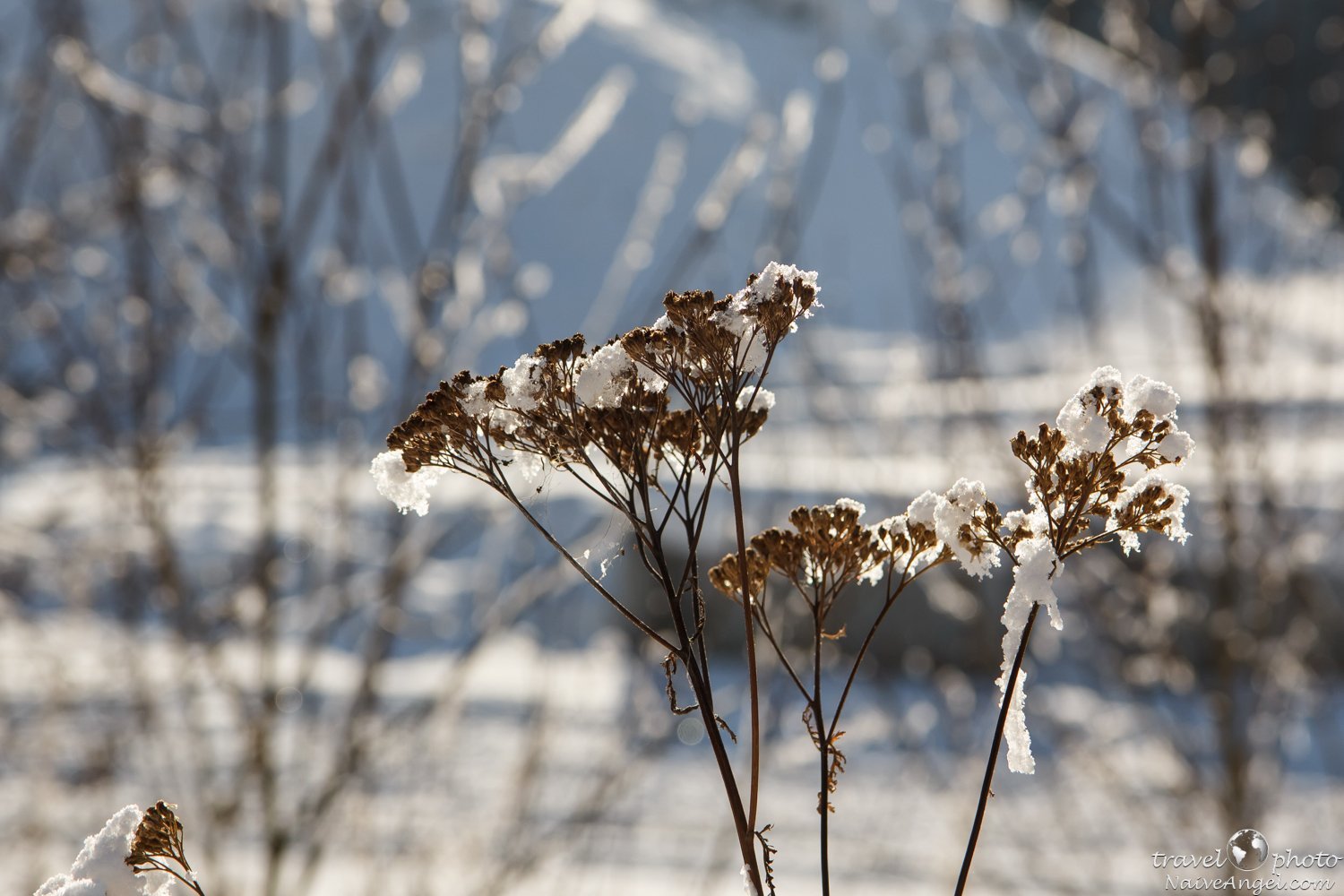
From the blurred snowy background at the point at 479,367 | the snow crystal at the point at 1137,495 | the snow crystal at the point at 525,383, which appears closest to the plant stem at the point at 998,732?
the snow crystal at the point at 1137,495

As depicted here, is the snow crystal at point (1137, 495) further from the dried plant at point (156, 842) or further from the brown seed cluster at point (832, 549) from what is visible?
the dried plant at point (156, 842)

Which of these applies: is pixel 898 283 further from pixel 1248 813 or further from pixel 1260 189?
pixel 1248 813

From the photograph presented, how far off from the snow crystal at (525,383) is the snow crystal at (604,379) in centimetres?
3

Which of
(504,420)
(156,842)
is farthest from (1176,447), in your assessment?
(156,842)

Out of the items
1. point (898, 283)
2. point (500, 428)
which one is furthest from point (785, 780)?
point (898, 283)

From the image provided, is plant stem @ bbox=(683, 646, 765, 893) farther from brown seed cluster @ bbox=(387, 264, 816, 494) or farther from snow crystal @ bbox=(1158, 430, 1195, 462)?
snow crystal @ bbox=(1158, 430, 1195, 462)

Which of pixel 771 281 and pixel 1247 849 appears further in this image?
pixel 1247 849

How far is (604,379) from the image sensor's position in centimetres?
77

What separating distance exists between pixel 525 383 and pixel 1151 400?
1.45 feet

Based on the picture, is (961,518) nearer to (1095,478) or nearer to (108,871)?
(1095,478)

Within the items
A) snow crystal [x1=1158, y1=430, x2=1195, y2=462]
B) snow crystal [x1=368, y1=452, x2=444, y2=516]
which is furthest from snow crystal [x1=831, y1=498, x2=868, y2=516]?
snow crystal [x1=368, y1=452, x2=444, y2=516]

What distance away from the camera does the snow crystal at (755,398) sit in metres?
0.83

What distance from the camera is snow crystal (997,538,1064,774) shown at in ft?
A: 2.28

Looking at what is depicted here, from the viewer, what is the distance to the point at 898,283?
13.0m
